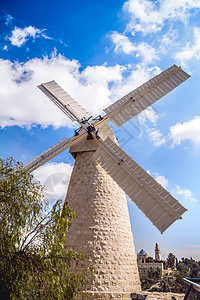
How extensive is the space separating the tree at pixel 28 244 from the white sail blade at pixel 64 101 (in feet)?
18.3

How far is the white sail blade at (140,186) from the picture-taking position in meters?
9.18

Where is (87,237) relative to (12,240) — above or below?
above

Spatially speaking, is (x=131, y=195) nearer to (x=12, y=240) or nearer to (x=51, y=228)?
(x=51, y=228)

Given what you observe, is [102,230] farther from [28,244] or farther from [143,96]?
[143,96]

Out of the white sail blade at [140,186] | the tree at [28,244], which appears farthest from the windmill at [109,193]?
the tree at [28,244]

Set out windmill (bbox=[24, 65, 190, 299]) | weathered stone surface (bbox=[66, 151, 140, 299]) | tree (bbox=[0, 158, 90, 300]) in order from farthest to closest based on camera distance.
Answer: windmill (bbox=[24, 65, 190, 299])
weathered stone surface (bbox=[66, 151, 140, 299])
tree (bbox=[0, 158, 90, 300])

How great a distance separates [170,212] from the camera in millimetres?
9125

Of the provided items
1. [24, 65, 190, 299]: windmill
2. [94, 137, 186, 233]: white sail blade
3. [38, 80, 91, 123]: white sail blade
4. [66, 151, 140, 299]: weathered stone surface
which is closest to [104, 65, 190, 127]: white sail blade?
[24, 65, 190, 299]: windmill

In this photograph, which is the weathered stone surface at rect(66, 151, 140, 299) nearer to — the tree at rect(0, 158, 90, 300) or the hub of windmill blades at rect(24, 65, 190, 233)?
the hub of windmill blades at rect(24, 65, 190, 233)

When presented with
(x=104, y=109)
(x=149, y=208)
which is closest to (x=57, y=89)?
(x=104, y=109)

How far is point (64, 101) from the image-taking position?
42.8ft

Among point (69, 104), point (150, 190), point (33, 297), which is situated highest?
point (69, 104)

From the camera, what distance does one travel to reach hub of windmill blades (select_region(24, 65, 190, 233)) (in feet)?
31.0

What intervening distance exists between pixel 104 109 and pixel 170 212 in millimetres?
5706
